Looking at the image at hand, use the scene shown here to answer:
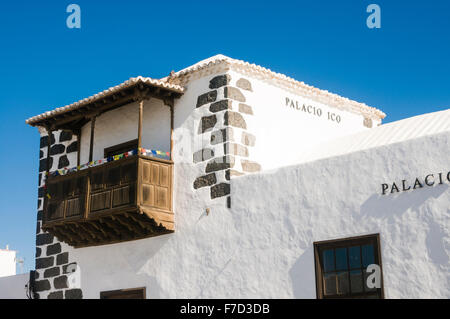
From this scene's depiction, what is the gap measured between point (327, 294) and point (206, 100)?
418cm

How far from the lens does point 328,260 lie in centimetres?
937

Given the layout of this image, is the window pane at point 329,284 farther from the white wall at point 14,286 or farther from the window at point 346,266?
the white wall at point 14,286

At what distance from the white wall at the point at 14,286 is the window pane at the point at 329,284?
7307 mm

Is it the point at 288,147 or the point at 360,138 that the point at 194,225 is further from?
the point at 360,138

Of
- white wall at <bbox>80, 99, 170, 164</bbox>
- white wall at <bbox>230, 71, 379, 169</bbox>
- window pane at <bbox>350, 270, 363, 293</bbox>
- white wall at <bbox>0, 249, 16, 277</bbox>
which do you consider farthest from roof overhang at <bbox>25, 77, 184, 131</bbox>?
white wall at <bbox>0, 249, 16, 277</bbox>

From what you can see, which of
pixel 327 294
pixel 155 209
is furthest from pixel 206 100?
pixel 327 294

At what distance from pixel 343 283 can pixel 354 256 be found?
42 cm

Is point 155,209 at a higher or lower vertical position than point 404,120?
lower

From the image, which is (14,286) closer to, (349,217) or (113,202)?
(113,202)

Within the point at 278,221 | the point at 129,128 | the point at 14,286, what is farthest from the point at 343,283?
the point at 14,286

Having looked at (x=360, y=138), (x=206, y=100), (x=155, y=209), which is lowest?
(x=155, y=209)

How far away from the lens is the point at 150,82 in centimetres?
1117

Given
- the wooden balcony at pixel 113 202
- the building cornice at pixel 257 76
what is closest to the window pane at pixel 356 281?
the wooden balcony at pixel 113 202

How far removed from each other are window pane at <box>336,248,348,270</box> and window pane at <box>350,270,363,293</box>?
16cm
